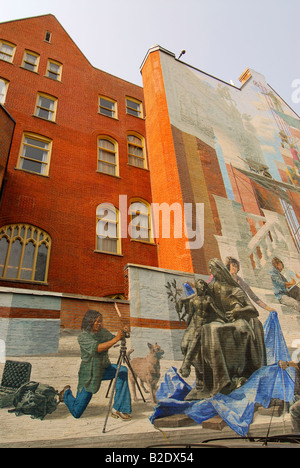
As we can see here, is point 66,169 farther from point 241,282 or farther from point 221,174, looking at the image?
point 241,282

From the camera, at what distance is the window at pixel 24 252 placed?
1035 cm

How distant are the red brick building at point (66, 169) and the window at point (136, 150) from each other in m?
0.05

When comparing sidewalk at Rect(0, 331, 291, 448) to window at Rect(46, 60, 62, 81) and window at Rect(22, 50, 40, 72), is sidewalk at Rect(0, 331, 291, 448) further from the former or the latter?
window at Rect(22, 50, 40, 72)

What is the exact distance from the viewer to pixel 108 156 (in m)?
15.2

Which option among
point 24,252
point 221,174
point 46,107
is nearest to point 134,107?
point 46,107

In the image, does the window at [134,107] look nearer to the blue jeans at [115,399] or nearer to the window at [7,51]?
the window at [7,51]

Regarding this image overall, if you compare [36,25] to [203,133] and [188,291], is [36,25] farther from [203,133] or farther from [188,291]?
[188,291]

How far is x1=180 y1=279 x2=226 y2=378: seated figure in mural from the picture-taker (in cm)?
882

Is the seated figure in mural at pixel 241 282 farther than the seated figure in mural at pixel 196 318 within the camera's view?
Yes

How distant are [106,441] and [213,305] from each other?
4.83m

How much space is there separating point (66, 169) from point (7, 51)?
319 inches

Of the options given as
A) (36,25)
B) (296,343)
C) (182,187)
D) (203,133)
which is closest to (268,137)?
(203,133)

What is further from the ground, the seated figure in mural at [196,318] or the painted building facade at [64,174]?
the painted building facade at [64,174]

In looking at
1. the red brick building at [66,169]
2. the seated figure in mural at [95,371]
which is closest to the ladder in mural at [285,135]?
the red brick building at [66,169]
